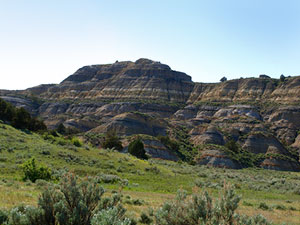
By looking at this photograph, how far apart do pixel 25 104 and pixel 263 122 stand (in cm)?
9532

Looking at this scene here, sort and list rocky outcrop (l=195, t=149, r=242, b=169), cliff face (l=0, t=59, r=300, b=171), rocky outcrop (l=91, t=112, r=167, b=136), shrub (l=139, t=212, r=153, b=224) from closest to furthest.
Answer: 1. shrub (l=139, t=212, r=153, b=224)
2. rocky outcrop (l=195, t=149, r=242, b=169)
3. cliff face (l=0, t=59, r=300, b=171)
4. rocky outcrop (l=91, t=112, r=167, b=136)

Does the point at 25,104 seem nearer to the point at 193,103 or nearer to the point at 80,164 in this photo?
the point at 193,103

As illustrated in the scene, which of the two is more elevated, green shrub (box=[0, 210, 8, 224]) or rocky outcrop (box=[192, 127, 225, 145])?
green shrub (box=[0, 210, 8, 224])

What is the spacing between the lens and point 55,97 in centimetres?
13075

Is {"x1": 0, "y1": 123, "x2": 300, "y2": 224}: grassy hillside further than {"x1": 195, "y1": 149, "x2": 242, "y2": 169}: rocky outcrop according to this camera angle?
No

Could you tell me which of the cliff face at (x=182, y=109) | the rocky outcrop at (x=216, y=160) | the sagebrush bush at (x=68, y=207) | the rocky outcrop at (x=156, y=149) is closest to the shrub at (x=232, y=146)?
the cliff face at (x=182, y=109)

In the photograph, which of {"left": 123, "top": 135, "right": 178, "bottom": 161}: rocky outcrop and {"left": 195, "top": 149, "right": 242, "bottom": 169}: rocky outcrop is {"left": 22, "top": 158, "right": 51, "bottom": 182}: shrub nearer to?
{"left": 123, "top": 135, "right": 178, "bottom": 161}: rocky outcrop

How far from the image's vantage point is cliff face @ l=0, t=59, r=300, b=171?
70.6 metres

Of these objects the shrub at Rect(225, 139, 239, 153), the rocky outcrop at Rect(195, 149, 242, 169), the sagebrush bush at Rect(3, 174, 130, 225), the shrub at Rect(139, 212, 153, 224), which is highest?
the sagebrush bush at Rect(3, 174, 130, 225)

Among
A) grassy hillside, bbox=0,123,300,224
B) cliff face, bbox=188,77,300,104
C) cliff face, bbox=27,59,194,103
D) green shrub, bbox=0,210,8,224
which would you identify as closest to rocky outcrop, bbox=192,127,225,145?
grassy hillside, bbox=0,123,300,224

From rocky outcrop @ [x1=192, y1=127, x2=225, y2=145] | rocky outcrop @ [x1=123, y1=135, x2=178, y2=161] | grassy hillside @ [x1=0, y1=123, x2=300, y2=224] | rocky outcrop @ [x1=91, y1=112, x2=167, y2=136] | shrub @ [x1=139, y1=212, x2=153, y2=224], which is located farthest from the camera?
rocky outcrop @ [x1=91, y1=112, x2=167, y2=136]

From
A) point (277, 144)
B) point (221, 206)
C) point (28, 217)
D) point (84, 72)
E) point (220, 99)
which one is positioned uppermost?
point (84, 72)

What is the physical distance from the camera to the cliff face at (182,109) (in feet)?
232

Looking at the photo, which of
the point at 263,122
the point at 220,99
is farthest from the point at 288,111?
the point at 220,99
